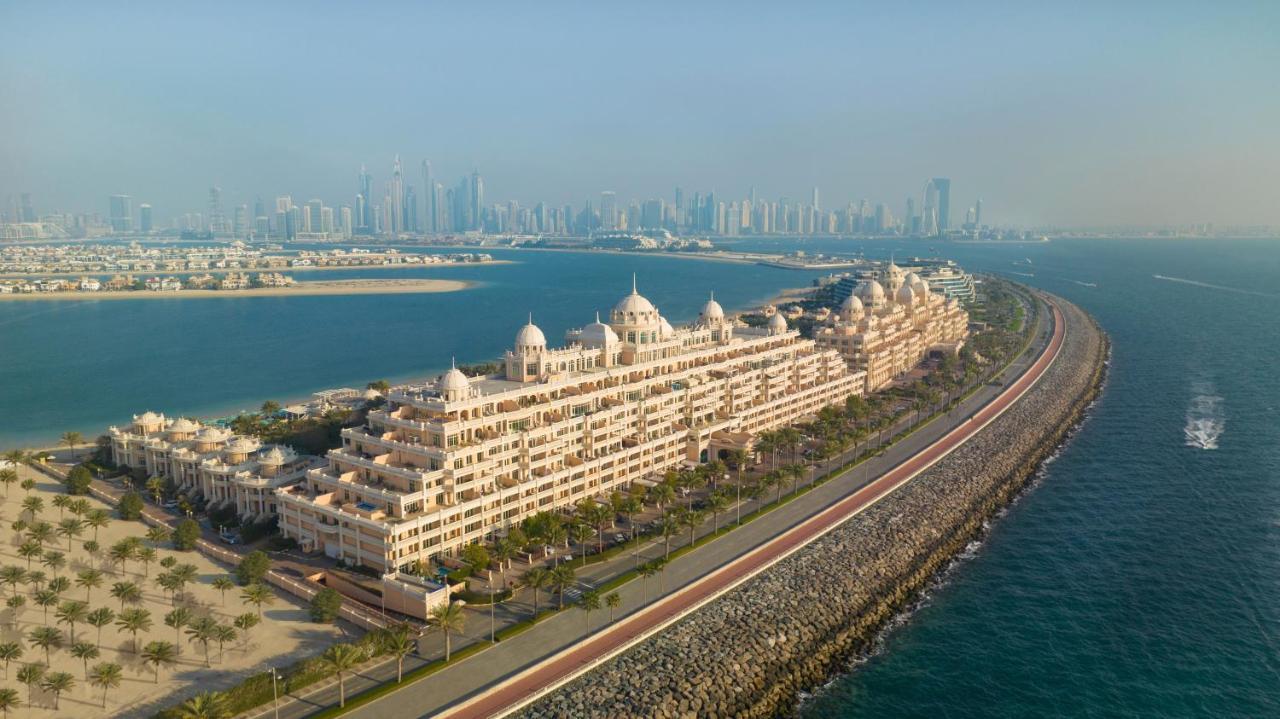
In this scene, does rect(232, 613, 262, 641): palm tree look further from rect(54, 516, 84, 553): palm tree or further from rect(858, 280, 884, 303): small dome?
rect(858, 280, 884, 303): small dome

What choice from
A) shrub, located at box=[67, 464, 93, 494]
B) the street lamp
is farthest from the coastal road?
shrub, located at box=[67, 464, 93, 494]

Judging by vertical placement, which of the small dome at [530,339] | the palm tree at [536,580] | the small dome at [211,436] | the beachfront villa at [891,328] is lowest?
the palm tree at [536,580]

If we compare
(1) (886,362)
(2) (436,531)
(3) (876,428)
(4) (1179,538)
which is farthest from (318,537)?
(1) (886,362)

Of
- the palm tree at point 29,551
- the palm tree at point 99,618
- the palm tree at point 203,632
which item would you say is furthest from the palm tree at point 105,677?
the palm tree at point 29,551

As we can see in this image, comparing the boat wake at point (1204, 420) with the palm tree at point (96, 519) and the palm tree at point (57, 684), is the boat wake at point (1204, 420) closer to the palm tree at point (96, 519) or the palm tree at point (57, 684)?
the palm tree at point (57, 684)

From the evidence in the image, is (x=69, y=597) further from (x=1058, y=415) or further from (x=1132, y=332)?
(x=1132, y=332)

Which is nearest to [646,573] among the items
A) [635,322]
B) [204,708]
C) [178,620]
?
[204,708]
